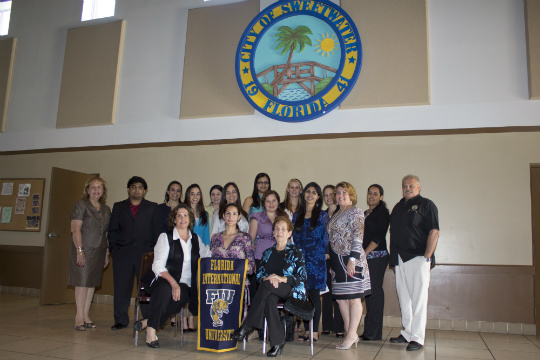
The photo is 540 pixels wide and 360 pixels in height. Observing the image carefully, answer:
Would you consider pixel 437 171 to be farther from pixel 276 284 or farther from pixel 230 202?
pixel 276 284

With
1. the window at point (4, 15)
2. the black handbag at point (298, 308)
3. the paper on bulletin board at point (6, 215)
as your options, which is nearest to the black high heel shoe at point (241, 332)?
the black handbag at point (298, 308)

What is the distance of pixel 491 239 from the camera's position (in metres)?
4.98

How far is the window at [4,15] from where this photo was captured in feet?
25.4

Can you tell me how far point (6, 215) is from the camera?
7285 mm

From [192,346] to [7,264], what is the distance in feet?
16.6

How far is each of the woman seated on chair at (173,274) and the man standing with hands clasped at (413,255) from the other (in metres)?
1.91

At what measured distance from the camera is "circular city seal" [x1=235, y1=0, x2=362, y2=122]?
5488 mm

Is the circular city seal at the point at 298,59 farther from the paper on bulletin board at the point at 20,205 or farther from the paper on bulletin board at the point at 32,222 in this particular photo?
the paper on bulletin board at the point at 20,205

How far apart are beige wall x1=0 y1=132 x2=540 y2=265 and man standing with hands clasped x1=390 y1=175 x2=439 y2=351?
1376 millimetres

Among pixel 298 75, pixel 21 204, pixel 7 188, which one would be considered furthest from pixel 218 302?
pixel 7 188

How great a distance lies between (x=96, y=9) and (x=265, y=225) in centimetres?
543

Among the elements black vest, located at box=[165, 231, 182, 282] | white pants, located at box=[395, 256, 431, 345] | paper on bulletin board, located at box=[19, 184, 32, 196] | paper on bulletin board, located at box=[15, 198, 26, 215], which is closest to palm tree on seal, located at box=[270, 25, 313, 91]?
black vest, located at box=[165, 231, 182, 282]

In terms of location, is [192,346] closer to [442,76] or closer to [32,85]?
[442,76]

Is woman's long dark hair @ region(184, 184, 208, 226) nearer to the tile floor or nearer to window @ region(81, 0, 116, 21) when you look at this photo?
the tile floor
